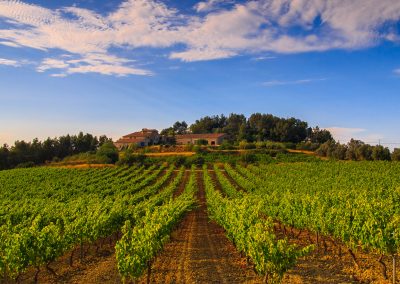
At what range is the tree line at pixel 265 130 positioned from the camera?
398ft

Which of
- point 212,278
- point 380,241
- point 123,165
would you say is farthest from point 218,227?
point 123,165

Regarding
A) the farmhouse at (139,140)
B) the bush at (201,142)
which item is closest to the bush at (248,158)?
→ the bush at (201,142)

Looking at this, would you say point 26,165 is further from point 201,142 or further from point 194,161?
point 201,142

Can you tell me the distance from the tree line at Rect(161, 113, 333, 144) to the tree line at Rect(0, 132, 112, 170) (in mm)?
33964

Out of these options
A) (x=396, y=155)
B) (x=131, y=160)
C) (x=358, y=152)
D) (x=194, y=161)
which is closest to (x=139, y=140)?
(x=131, y=160)

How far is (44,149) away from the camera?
105 meters

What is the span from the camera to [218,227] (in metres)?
29.9

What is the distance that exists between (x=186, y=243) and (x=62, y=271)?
8278mm

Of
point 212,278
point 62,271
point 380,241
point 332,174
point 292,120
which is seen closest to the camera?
point 380,241

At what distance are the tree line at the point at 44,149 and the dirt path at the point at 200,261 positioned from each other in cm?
7877

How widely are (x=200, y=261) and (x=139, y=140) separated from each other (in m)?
103

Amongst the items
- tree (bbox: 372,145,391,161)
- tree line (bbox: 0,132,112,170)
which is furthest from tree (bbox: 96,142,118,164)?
tree (bbox: 372,145,391,161)

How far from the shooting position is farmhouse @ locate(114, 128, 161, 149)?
117875mm

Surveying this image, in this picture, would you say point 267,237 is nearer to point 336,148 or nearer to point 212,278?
point 212,278
